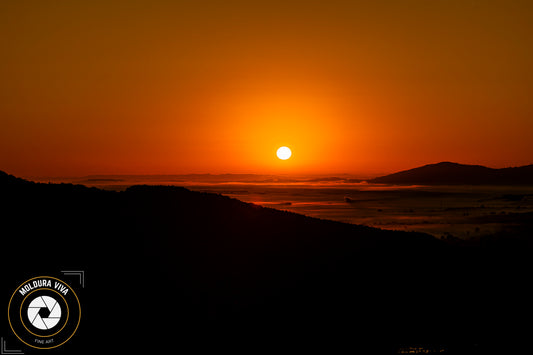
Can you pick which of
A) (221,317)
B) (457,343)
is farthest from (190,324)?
(457,343)

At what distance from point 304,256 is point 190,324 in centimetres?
414

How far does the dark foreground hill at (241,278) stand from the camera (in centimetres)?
915

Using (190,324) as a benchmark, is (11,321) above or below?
above

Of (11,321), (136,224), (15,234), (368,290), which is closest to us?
(11,321)

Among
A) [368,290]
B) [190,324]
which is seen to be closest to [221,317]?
[190,324]

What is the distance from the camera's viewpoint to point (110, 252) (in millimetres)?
10750

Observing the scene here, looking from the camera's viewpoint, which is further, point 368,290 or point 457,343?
point 368,290

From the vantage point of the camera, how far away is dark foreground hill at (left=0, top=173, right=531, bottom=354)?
9.15 metres

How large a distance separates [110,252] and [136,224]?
172cm

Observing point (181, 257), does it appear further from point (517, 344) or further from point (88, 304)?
point (517, 344)

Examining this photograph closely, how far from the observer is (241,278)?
10.9 m

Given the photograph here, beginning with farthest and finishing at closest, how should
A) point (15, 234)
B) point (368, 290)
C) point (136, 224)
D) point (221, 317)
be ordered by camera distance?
point (136, 224) → point (368, 290) → point (15, 234) → point (221, 317)

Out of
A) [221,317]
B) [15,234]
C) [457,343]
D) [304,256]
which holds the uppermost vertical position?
[15,234]

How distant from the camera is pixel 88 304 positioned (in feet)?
29.5
